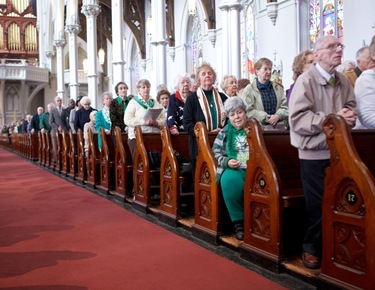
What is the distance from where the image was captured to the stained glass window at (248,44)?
14.6 meters

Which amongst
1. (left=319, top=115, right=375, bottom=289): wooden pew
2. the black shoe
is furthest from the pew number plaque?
the black shoe

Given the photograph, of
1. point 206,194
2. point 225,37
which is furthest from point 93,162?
point 225,37

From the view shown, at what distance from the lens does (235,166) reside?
3.68m

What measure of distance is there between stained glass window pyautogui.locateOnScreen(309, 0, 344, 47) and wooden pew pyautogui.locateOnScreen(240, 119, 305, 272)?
810 centimetres

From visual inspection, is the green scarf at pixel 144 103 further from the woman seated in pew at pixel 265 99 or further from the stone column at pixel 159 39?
the stone column at pixel 159 39

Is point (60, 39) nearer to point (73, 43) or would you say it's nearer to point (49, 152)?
point (73, 43)

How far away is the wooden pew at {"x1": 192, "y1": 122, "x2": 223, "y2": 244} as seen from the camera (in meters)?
3.92

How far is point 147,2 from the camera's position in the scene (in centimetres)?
2214

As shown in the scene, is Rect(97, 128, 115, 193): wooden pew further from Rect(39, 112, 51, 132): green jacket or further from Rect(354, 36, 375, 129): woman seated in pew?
Rect(39, 112, 51, 132): green jacket

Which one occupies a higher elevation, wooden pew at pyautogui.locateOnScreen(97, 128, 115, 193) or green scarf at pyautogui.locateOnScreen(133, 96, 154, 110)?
green scarf at pyautogui.locateOnScreen(133, 96, 154, 110)

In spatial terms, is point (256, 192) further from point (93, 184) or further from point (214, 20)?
point (214, 20)

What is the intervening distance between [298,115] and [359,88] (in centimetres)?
49

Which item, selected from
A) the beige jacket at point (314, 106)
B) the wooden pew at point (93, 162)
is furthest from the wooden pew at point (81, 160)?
the beige jacket at point (314, 106)

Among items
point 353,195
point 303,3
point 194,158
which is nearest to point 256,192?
point 353,195
